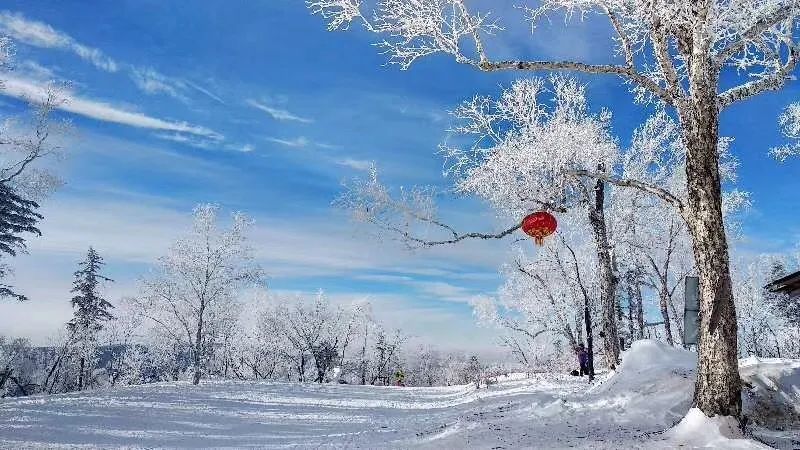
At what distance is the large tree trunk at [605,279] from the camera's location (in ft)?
52.2

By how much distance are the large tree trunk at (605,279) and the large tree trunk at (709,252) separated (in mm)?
8901

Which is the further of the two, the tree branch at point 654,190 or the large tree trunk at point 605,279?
the large tree trunk at point 605,279

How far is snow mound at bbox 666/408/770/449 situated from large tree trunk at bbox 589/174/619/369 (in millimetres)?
8874

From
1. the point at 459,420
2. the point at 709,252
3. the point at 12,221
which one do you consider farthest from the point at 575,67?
the point at 12,221

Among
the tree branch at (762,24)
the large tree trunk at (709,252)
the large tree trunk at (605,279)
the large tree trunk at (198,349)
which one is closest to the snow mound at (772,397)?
the large tree trunk at (709,252)

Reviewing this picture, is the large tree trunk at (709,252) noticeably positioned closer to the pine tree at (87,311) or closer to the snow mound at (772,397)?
the snow mound at (772,397)

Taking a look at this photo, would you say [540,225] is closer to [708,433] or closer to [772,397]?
[708,433]

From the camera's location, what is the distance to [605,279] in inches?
626

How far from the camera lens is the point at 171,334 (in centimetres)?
2866

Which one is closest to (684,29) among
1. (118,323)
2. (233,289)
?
(233,289)

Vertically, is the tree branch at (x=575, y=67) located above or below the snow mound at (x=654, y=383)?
above

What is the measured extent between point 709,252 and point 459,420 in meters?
5.62

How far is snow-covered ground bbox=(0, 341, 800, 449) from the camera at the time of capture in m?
7.63

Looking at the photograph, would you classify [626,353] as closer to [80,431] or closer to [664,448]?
[664,448]
